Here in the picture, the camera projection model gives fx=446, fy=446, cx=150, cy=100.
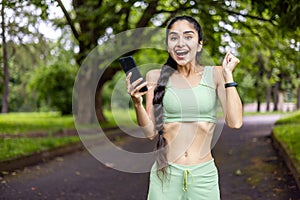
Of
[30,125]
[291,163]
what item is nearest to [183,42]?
[291,163]

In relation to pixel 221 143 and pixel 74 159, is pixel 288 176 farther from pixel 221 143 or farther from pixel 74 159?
pixel 221 143

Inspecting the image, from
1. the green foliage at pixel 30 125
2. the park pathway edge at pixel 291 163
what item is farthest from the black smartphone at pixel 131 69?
the green foliage at pixel 30 125

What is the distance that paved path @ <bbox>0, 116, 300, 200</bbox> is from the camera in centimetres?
688

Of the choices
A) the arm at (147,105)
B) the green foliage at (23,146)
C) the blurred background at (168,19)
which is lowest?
the green foliage at (23,146)

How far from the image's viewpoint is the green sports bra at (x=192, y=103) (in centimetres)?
234

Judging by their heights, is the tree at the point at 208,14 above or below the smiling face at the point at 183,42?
above

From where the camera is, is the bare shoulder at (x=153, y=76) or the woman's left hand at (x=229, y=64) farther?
the bare shoulder at (x=153, y=76)

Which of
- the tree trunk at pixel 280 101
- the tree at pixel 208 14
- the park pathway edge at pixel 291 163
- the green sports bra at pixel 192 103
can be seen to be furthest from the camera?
the tree trunk at pixel 280 101

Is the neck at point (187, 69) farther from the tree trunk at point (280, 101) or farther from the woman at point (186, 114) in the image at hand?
the tree trunk at point (280, 101)

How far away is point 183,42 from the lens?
2.39 meters

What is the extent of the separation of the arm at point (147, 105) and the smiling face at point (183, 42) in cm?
19

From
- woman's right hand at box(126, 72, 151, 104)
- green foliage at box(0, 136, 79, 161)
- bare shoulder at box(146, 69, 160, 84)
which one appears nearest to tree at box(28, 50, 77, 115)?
green foliage at box(0, 136, 79, 161)

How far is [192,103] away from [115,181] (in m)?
6.10

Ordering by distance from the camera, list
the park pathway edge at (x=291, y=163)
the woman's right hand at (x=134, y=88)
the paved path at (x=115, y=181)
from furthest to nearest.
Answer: the park pathway edge at (x=291, y=163), the paved path at (x=115, y=181), the woman's right hand at (x=134, y=88)
